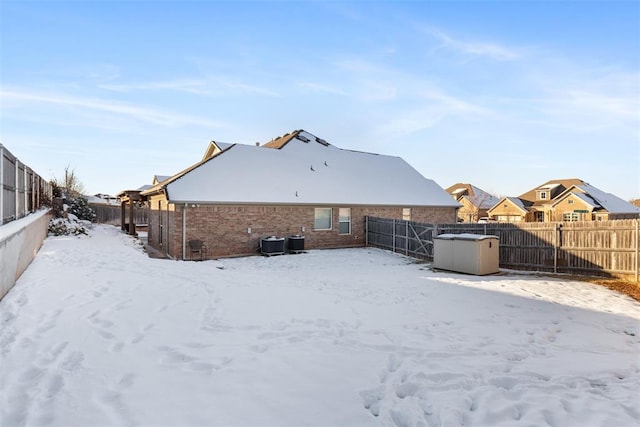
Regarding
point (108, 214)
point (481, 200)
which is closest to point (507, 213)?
point (481, 200)

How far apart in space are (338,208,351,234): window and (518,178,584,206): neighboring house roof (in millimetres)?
44517

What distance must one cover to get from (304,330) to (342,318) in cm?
104

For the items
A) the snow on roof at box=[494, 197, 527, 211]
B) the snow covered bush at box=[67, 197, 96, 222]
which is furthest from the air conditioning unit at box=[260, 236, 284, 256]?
the snow on roof at box=[494, 197, 527, 211]

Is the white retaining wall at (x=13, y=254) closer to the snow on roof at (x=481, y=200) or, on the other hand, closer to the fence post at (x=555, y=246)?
the fence post at (x=555, y=246)

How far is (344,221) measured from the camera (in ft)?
64.5

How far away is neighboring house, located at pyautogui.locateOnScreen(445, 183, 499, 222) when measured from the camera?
177 feet

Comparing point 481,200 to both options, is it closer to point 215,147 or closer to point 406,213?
point 406,213

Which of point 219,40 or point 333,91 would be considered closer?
point 219,40

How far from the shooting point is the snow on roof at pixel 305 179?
53.7 ft

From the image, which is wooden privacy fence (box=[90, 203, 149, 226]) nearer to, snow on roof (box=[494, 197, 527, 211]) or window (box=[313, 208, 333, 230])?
window (box=[313, 208, 333, 230])

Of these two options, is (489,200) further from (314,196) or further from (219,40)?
(219,40)

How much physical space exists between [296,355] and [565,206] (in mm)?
48370

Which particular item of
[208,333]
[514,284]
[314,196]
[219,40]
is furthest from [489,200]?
[208,333]

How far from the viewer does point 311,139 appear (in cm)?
2362
